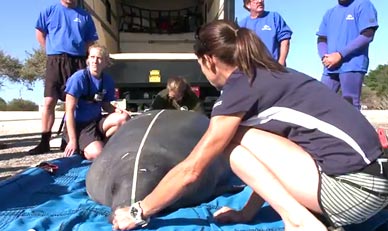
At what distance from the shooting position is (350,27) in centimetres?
493

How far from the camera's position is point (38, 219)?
285 centimetres

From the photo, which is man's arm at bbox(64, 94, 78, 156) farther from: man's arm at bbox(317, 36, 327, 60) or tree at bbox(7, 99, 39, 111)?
tree at bbox(7, 99, 39, 111)

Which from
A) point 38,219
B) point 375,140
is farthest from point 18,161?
point 375,140

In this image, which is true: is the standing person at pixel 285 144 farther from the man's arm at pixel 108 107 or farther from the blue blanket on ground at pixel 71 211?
the man's arm at pixel 108 107

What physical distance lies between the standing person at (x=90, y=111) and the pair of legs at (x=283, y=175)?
263cm

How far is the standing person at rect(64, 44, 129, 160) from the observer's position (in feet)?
16.0

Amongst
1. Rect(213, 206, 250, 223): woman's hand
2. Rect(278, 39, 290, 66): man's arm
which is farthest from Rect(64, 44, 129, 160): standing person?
Rect(213, 206, 250, 223): woman's hand

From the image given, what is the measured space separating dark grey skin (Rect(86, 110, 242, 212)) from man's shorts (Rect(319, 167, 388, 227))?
0.99 meters

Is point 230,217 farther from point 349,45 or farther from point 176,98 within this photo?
point 176,98

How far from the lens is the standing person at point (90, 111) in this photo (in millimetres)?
4887

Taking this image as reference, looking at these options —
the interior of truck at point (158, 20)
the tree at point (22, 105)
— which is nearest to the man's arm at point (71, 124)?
the interior of truck at point (158, 20)

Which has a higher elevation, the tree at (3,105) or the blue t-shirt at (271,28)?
the blue t-shirt at (271,28)

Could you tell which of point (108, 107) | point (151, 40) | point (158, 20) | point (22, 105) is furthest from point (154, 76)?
point (22, 105)

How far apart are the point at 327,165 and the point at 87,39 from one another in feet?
15.0
